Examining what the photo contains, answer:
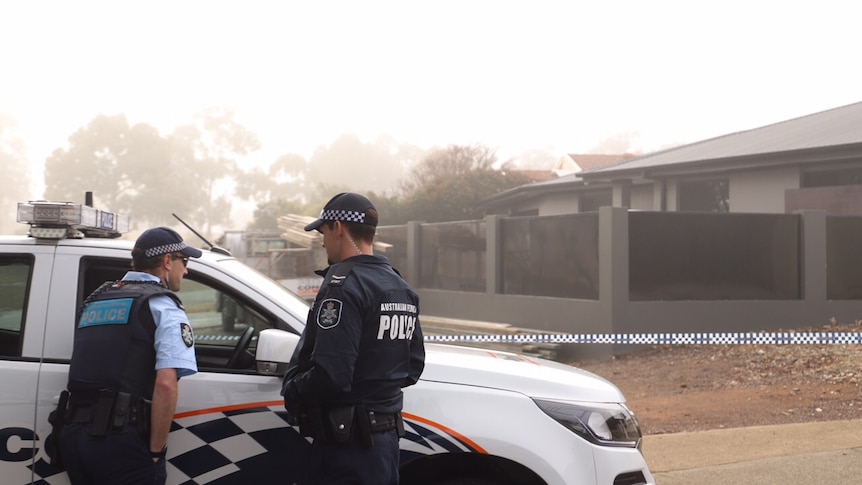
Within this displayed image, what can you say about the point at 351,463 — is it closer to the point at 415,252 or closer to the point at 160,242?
the point at 160,242

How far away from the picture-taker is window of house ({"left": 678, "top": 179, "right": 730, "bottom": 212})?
21453mm

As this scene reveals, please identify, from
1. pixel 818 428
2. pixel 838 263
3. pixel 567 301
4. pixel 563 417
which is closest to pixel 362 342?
pixel 563 417

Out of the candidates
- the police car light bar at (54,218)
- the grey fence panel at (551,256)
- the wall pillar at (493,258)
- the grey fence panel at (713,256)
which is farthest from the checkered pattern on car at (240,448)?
the wall pillar at (493,258)

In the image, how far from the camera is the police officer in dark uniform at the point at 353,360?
9.78 ft

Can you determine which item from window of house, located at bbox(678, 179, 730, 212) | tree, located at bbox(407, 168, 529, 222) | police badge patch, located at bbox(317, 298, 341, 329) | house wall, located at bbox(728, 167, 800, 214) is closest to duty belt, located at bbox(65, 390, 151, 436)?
police badge patch, located at bbox(317, 298, 341, 329)

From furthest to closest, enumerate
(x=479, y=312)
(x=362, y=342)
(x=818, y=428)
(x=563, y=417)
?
(x=479, y=312)
(x=818, y=428)
(x=563, y=417)
(x=362, y=342)

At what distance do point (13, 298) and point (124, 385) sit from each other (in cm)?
88

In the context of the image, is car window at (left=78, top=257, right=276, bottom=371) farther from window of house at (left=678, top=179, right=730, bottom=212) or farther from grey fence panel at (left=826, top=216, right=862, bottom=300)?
window of house at (left=678, top=179, right=730, bottom=212)

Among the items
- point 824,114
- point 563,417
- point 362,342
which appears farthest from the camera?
point 824,114

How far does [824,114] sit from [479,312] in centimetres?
1251

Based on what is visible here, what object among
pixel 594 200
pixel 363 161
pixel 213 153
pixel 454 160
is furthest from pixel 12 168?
pixel 594 200

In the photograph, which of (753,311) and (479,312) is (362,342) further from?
(479,312)

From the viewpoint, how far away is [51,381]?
3.53 m

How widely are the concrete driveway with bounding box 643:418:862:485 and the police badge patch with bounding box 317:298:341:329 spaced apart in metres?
3.90
